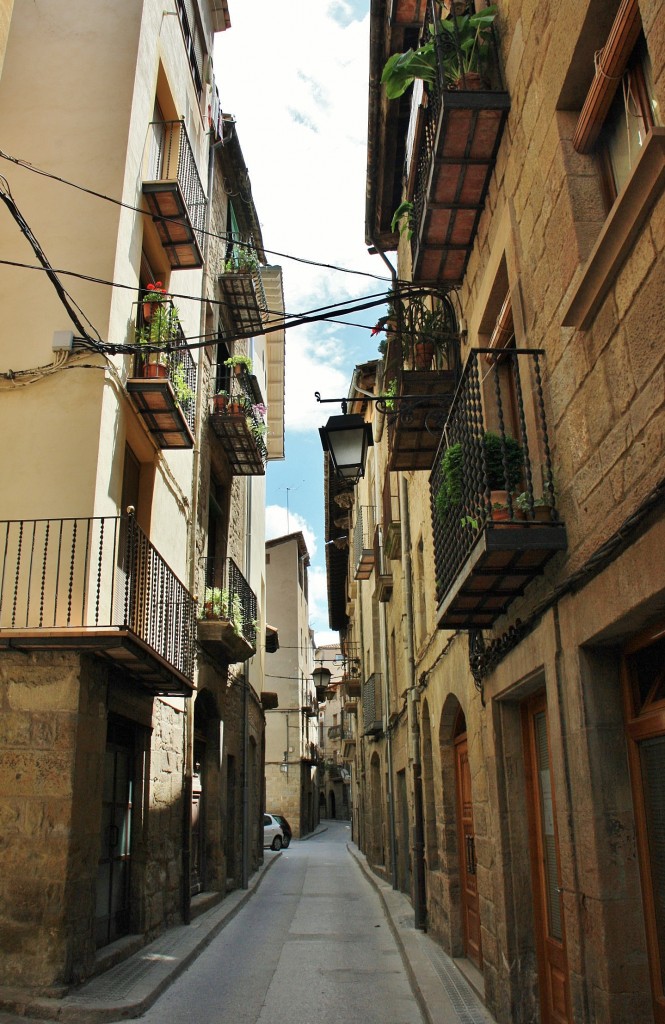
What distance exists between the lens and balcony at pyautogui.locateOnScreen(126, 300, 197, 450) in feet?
29.5

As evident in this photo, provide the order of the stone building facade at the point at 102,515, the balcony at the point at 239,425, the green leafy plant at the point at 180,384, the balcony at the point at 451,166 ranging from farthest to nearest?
the balcony at the point at 239,425 < the green leafy plant at the point at 180,384 < the stone building facade at the point at 102,515 < the balcony at the point at 451,166

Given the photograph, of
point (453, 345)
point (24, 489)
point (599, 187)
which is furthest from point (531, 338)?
point (24, 489)

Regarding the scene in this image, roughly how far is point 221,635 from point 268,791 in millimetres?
27420

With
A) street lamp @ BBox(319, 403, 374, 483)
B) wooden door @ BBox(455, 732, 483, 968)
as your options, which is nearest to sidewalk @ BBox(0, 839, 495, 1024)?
wooden door @ BBox(455, 732, 483, 968)

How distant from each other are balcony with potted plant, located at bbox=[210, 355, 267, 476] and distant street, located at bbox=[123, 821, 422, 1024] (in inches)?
293

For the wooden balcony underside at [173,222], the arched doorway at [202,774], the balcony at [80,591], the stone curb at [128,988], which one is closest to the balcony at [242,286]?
the wooden balcony underside at [173,222]

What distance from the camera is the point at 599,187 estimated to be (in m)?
4.64

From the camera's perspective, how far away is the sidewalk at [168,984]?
20.9 ft

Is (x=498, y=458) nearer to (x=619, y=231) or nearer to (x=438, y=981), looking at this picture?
(x=619, y=231)

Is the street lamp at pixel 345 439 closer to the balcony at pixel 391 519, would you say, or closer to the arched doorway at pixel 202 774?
the balcony at pixel 391 519

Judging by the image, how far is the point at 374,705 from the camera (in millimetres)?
19750

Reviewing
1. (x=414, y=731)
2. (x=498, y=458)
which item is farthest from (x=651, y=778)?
(x=414, y=731)

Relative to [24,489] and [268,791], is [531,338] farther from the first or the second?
[268,791]

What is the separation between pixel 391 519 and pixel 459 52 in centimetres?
995
